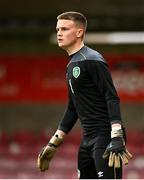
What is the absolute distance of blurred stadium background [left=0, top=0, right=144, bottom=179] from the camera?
13977 mm

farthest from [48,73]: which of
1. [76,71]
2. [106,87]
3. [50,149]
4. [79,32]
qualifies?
[106,87]

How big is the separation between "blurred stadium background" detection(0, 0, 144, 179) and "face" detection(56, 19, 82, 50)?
27.4 ft

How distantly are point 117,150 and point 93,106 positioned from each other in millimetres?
389

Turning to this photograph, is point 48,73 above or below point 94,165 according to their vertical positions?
above

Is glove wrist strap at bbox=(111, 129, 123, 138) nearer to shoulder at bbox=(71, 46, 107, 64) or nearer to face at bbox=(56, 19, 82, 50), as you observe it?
shoulder at bbox=(71, 46, 107, 64)

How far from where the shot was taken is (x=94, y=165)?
15.9 feet

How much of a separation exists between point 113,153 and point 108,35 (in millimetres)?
11402

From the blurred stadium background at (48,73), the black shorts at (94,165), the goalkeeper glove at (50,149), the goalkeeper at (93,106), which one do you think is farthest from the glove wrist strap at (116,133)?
the blurred stadium background at (48,73)

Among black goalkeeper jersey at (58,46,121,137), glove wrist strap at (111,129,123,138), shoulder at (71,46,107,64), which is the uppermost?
shoulder at (71,46,107,64)

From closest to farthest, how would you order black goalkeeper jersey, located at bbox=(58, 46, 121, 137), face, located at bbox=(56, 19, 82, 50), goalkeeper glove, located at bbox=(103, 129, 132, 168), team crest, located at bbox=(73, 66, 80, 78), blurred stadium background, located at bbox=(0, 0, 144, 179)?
goalkeeper glove, located at bbox=(103, 129, 132, 168)
black goalkeeper jersey, located at bbox=(58, 46, 121, 137)
team crest, located at bbox=(73, 66, 80, 78)
face, located at bbox=(56, 19, 82, 50)
blurred stadium background, located at bbox=(0, 0, 144, 179)

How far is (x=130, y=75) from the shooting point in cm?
1514

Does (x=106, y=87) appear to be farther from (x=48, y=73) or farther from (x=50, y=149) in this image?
(x=48, y=73)

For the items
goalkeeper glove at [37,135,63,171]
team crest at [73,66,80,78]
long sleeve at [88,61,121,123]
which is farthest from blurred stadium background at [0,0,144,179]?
long sleeve at [88,61,121,123]

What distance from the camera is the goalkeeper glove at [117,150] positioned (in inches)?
176
